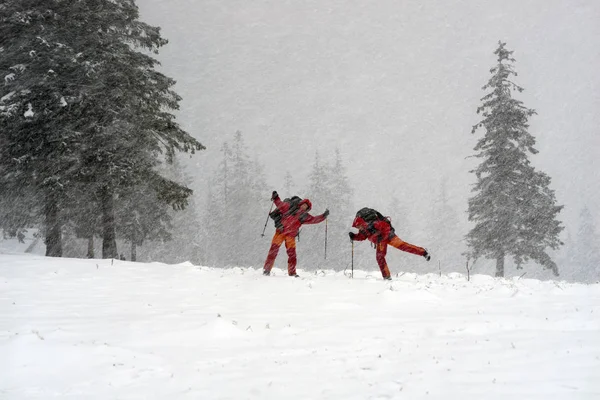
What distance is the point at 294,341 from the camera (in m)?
6.56

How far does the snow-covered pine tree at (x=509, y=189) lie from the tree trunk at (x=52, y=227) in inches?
832

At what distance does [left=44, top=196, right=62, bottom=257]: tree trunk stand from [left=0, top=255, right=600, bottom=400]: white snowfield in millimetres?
7473

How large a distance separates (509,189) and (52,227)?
23113 mm

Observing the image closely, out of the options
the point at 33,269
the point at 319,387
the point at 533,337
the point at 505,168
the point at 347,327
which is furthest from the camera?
the point at 505,168

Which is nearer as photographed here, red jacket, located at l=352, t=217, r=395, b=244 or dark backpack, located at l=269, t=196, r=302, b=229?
red jacket, located at l=352, t=217, r=395, b=244

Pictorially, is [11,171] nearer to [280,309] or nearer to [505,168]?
[280,309]

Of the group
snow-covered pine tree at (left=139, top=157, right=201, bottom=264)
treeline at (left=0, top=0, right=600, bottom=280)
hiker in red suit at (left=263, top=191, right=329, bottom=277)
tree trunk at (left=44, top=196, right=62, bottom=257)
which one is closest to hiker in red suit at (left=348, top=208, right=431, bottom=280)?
hiker in red suit at (left=263, top=191, right=329, bottom=277)

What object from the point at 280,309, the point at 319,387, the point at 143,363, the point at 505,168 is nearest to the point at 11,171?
the point at 280,309

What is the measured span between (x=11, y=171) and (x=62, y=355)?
1354cm

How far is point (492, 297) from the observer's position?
32.0 feet

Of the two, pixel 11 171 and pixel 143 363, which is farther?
pixel 11 171

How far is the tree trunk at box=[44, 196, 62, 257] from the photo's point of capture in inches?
681

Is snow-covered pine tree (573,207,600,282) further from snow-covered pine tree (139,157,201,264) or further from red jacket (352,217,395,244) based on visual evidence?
red jacket (352,217,395,244)

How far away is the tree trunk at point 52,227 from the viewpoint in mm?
17297
